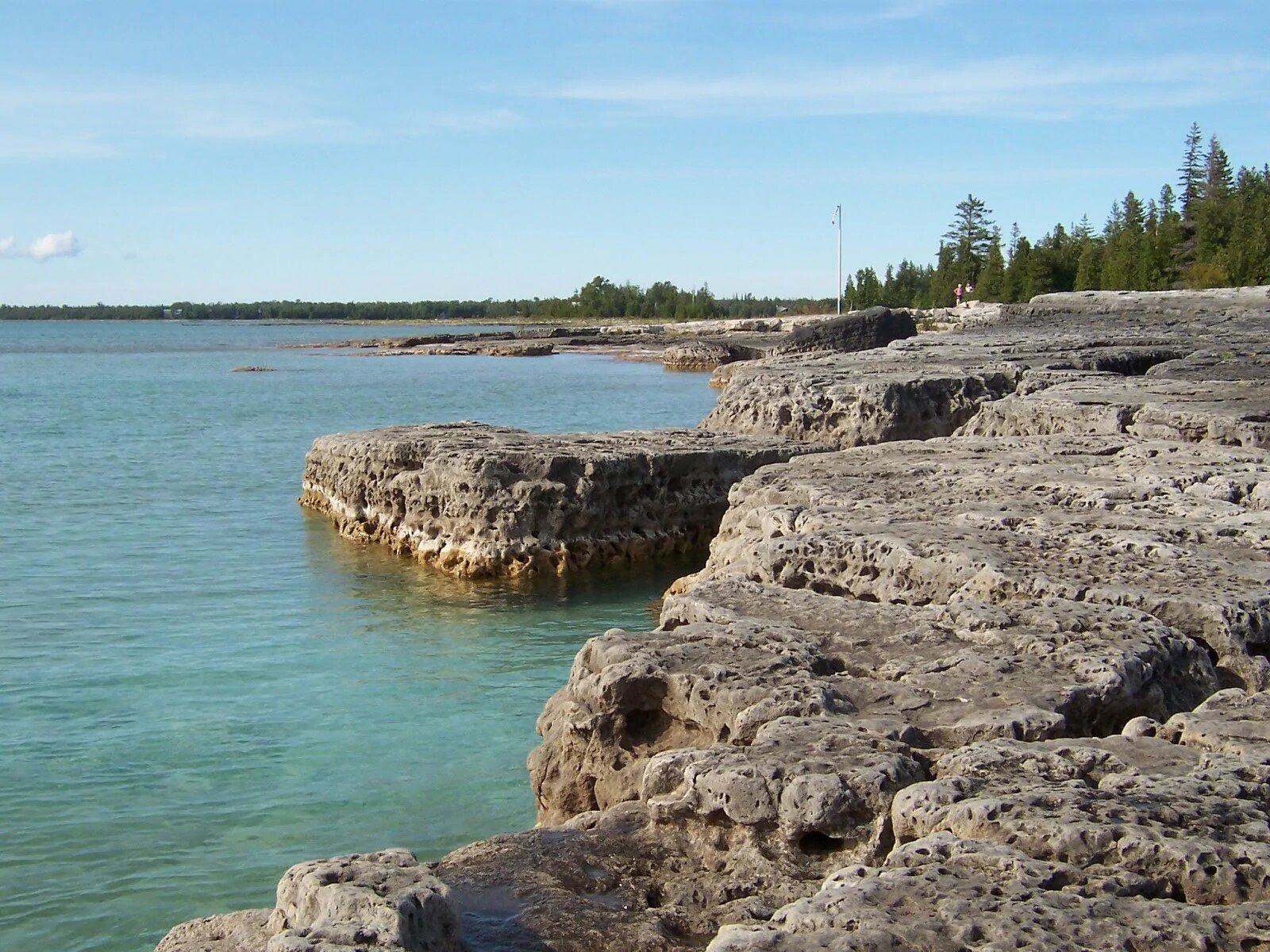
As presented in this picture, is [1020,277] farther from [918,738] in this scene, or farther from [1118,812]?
[1118,812]

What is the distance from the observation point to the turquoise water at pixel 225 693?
6.46 meters

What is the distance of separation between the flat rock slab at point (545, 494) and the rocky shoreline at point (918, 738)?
3401 millimetres

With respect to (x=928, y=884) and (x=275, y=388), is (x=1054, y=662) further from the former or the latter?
(x=275, y=388)

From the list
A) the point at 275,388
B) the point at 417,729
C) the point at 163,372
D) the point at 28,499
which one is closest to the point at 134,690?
the point at 417,729

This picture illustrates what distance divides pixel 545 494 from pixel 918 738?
8.20m

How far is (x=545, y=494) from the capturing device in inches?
491

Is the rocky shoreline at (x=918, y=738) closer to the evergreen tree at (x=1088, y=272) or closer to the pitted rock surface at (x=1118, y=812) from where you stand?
the pitted rock surface at (x=1118, y=812)

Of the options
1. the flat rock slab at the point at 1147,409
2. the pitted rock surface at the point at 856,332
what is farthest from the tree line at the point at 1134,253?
the flat rock slab at the point at 1147,409

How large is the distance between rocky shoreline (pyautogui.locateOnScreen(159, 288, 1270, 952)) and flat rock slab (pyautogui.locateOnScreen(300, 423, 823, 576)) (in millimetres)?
3401

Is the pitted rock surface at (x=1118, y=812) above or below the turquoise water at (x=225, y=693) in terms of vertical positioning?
above

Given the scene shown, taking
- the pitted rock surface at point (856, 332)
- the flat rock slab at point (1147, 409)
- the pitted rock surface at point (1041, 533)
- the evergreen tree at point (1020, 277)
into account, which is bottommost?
the pitted rock surface at point (1041, 533)

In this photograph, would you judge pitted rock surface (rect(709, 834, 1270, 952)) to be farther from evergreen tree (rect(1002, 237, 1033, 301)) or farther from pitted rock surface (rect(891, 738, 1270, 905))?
evergreen tree (rect(1002, 237, 1033, 301))

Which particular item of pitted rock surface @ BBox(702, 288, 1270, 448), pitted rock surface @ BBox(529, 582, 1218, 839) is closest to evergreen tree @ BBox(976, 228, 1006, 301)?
pitted rock surface @ BBox(702, 288, 1270, 448)

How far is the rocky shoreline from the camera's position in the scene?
3.37m
